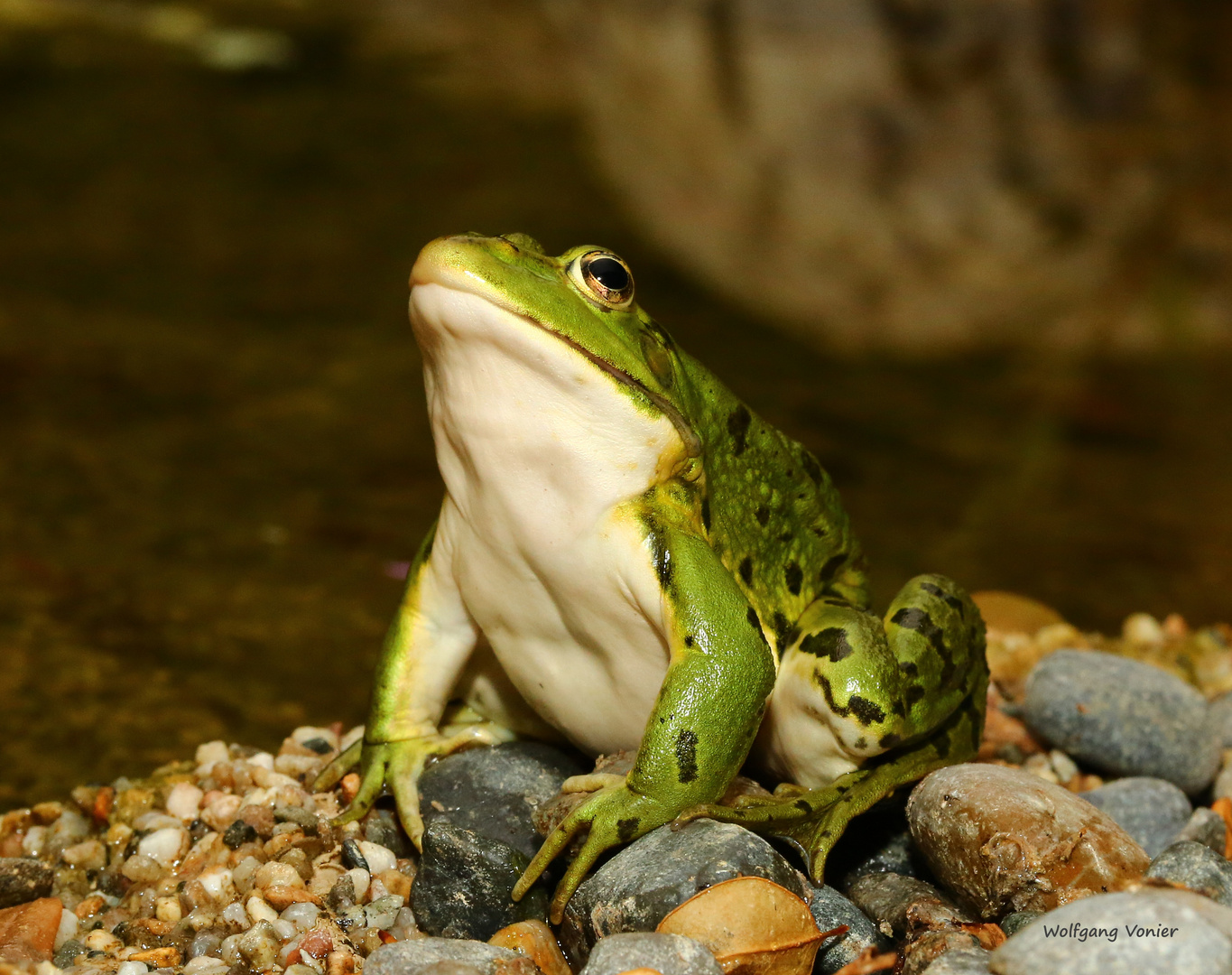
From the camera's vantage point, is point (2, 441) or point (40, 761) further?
point (2, 441)

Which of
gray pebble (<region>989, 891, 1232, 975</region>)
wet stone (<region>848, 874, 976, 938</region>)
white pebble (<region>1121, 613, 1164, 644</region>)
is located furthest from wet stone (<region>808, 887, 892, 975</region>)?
white pebble (<region>1121, 613, 1164, 644</region>)

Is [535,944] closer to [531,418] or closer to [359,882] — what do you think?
[359,882]

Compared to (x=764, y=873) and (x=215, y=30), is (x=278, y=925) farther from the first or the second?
(x=215, y=30)

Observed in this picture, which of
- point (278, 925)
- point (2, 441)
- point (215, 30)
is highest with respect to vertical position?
point (215, 30)

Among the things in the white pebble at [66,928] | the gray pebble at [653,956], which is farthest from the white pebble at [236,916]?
the gray pebble at [653,956]

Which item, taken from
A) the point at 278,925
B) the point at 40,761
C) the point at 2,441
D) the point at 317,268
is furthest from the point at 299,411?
the point at 278,925
